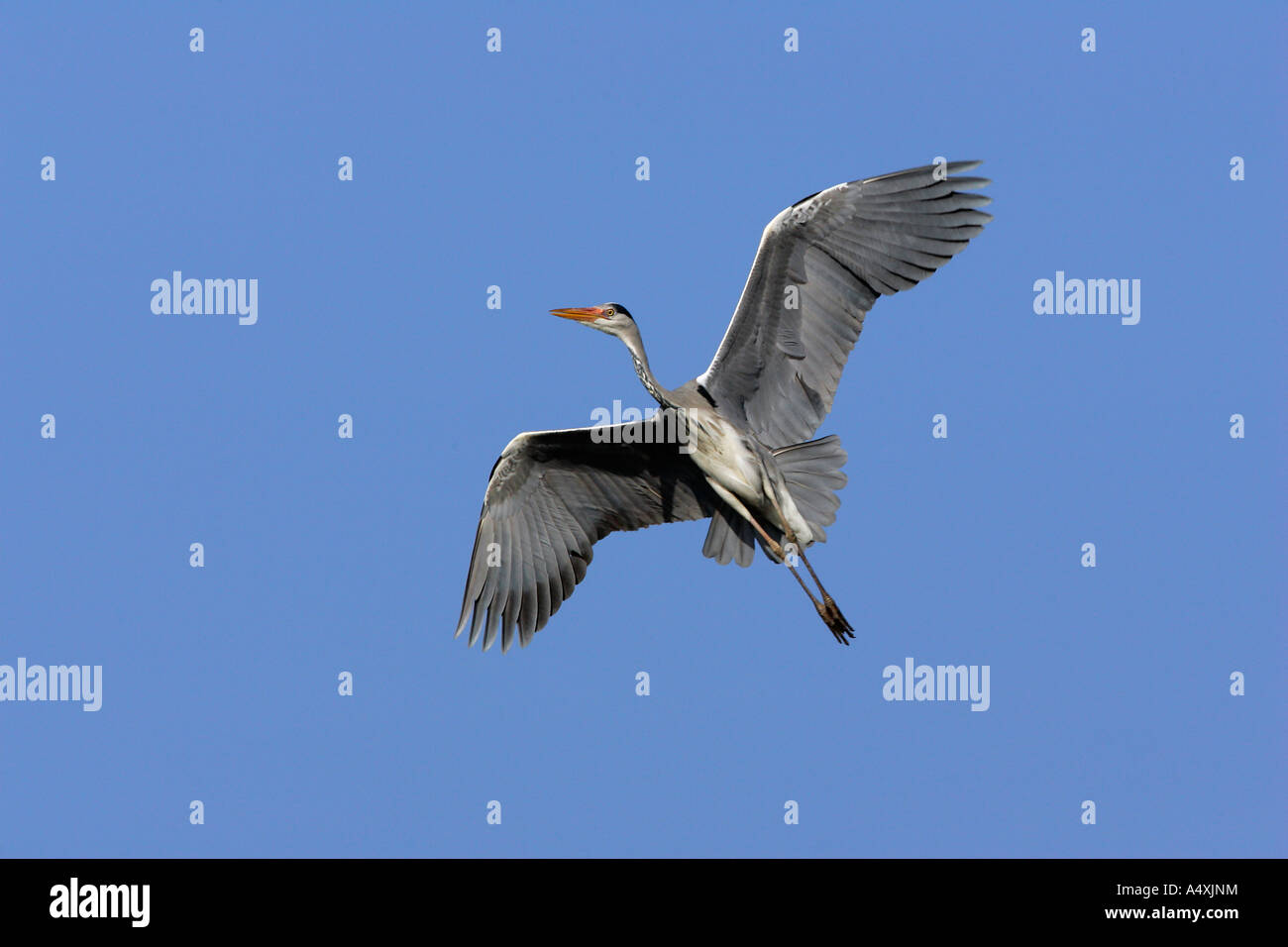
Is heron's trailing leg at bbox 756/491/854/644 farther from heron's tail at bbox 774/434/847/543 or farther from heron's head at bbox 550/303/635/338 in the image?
heron's head at bbox 550/303/635/338

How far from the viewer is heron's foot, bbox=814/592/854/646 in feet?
43.3

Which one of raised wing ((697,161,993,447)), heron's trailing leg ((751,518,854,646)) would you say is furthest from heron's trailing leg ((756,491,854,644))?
raised wing ((697,161,993,447))

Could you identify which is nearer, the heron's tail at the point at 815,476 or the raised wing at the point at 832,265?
the raised wing at the point at 832,265

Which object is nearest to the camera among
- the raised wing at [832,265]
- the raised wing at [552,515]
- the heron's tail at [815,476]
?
the raised wing at [832,265]

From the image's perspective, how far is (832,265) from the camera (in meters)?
12.9

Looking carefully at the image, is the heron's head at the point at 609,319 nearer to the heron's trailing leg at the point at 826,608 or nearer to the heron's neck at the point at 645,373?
the heron's neck at the point at 645,373

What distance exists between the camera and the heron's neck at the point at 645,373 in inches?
506

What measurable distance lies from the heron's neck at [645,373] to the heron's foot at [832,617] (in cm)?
214

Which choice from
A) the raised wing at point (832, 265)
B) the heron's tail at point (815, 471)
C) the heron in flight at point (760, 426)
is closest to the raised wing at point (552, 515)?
the heron in flight at point (760, 426)

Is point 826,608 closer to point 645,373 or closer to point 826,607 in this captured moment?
point 826,607

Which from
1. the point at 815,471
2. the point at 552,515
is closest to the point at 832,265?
the point at 815,471

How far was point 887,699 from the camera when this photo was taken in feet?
42.7
